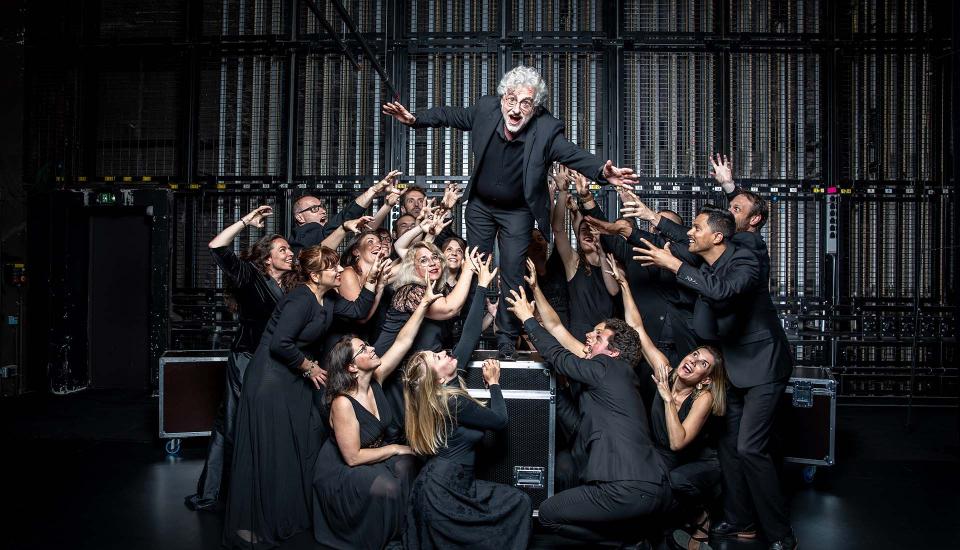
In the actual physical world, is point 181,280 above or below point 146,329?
above

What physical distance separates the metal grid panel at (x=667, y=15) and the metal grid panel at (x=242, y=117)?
142 inches

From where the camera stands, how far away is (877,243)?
310 inches

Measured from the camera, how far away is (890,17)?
26.0ft

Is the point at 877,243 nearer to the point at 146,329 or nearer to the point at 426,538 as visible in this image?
the point at 426,538

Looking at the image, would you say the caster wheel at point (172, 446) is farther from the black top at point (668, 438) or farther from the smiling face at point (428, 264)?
the black top at point (668, 438)

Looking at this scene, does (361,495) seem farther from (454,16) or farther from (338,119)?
(454,16)

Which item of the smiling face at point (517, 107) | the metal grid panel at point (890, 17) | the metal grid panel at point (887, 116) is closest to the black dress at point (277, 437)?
the smiling face at point (517, 107)

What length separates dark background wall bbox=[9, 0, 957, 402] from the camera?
7773 millimetres

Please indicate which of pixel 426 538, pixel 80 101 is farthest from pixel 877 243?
pixel 80 101

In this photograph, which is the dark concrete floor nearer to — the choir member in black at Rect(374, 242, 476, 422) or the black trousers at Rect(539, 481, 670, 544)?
the black trousers at Rect(539, 481, 670, 544)

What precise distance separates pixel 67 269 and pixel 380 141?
369 cm

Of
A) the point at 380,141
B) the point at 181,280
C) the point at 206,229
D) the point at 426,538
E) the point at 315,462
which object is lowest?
the point at 426,538

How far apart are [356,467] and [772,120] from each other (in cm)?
568

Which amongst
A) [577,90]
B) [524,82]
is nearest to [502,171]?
[524,82]
